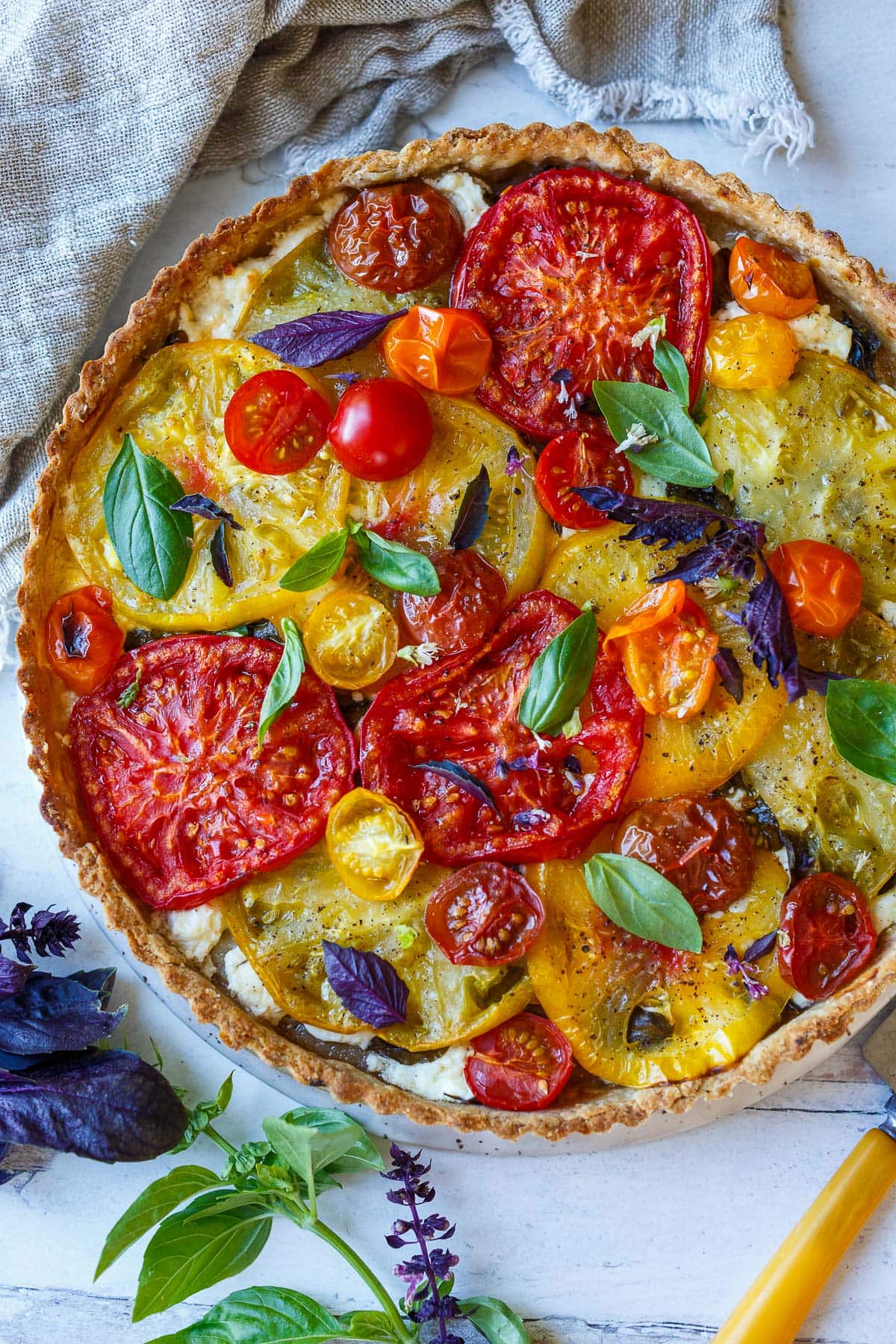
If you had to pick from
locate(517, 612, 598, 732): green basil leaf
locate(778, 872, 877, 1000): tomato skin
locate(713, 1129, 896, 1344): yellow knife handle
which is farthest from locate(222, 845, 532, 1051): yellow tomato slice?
locate(713, 1129, 896, 1344): yellow knife handle

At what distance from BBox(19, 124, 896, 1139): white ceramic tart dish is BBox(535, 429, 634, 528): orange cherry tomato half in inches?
0.4

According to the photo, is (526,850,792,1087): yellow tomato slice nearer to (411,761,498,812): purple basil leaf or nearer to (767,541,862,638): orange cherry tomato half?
(411,761,498,812): purple basil leaf

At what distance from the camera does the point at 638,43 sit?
3545mm

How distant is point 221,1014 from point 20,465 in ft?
5.43

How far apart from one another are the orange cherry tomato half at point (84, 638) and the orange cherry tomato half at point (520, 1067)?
131cm

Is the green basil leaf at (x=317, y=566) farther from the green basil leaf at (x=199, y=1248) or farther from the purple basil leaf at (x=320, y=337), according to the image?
the green basil leaf at (x=199, y=1248)

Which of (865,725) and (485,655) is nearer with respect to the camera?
(865,725)

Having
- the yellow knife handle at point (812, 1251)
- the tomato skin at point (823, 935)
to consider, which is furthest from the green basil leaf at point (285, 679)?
the yellow knife handle at point (812, 1251)

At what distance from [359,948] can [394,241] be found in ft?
→ 5.79

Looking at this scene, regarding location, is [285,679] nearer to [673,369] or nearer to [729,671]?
[729,671]

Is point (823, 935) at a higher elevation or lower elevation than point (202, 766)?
lower

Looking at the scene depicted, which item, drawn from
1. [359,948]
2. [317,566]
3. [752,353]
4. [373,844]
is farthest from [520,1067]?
[752,353]

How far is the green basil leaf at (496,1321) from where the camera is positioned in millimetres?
3082

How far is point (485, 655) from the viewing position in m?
2.94
